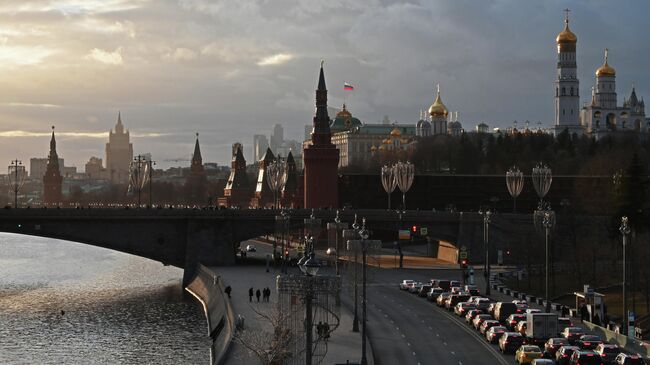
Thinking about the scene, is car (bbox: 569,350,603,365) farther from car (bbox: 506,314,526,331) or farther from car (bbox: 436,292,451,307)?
car (bbox: 436,292,451,307)

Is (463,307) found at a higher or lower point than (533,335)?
higher

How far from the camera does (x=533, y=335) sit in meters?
61.0

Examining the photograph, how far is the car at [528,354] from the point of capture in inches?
2147

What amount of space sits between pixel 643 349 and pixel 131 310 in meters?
45.2

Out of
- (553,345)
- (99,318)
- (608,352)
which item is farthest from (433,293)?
(608,352)

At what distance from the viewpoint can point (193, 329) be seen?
81.2 metres

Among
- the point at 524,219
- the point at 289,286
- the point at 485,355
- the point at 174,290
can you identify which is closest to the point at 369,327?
the point at 485,355

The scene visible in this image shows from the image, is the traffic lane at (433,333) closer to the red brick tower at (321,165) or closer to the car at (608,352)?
the car at (608,352)

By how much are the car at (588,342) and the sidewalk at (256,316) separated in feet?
36.0

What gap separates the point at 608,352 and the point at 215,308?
37165 mm

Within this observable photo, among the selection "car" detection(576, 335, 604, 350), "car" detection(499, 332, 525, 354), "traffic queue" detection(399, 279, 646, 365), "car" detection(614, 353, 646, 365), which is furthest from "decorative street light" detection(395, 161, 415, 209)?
"car" detection(614, 353, 646, 365)

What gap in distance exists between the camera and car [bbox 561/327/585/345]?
60344 mm

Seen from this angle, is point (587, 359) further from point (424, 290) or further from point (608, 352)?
point (424, 290)

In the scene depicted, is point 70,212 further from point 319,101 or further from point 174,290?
point 319,101
